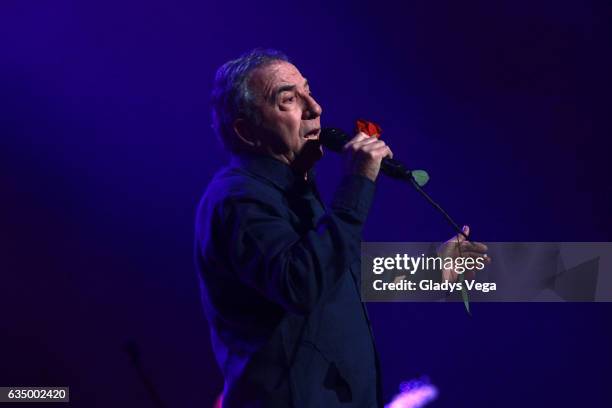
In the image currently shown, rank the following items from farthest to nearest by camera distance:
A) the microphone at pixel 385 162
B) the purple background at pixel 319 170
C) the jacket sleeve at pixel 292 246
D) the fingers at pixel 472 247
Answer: the purple background at pixel 319 170
the fingers at pixel 472 247
the microphone at pixel 385 162
the jacket sleeve at pixel 292 246

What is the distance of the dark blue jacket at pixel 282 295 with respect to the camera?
101 cm

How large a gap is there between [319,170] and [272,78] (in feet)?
3.57

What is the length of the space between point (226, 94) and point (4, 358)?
1577 mm

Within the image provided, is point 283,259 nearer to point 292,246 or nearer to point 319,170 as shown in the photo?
point 292,246

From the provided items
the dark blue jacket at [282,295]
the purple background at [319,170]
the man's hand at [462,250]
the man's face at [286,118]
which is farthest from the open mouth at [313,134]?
the purple background at [319,170]

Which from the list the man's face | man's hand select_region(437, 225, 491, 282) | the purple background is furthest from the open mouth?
the purple background

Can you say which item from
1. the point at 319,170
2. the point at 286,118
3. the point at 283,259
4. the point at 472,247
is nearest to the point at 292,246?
the point at 283,259

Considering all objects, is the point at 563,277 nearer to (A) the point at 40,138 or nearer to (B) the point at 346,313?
(B) the point at 346,313

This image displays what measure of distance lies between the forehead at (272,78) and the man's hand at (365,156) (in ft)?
0.71

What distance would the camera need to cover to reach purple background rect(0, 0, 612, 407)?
7.51 feet

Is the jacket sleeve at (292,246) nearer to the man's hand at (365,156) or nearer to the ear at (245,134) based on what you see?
the man's hand at (365,156)

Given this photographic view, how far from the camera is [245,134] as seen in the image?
1261mm

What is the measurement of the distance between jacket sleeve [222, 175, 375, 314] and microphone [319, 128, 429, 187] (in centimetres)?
11

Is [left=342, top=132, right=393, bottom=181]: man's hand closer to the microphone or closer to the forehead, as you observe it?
the microphone
